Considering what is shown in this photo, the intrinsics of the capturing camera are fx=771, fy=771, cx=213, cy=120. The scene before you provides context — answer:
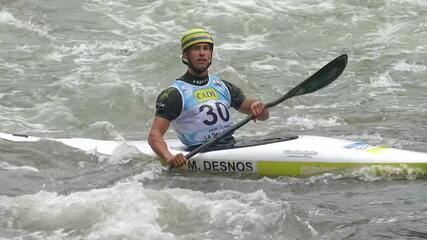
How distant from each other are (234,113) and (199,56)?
11.2ft

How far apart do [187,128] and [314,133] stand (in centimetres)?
213

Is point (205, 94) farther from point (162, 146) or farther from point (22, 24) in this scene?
point (22, 24)

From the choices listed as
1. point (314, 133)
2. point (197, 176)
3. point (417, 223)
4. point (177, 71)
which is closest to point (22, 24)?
point (177, 71)

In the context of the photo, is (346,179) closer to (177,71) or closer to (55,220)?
(55,220)

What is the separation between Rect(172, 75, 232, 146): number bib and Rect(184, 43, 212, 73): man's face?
17cm

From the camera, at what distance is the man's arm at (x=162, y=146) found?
6078 millimetres

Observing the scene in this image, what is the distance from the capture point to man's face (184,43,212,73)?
20.3ft

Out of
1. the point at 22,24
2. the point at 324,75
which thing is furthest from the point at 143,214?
the point at 22,24

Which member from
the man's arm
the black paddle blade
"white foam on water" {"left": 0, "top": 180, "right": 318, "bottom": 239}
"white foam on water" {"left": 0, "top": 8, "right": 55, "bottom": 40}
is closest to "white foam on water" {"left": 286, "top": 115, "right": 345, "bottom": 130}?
the black paddle blade

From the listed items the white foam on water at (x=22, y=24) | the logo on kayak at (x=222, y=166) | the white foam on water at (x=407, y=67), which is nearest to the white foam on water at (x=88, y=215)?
the logo on kayak at (x=222, y=166)

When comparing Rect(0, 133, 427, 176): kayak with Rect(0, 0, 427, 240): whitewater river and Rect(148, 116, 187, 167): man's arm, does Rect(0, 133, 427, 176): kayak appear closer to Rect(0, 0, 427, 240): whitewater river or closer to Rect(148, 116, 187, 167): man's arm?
Rect(0, 0, 427, 240): whitewater river

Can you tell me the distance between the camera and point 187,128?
6.39 m

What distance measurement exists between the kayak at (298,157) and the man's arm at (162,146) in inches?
11.6

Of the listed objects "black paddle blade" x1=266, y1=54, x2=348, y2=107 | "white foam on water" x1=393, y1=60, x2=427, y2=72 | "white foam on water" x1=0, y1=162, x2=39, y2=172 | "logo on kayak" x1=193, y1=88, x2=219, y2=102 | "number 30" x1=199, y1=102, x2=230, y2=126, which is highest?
Answer: "white foam on water" x1=393, y1=60, x2=427, y2=72
